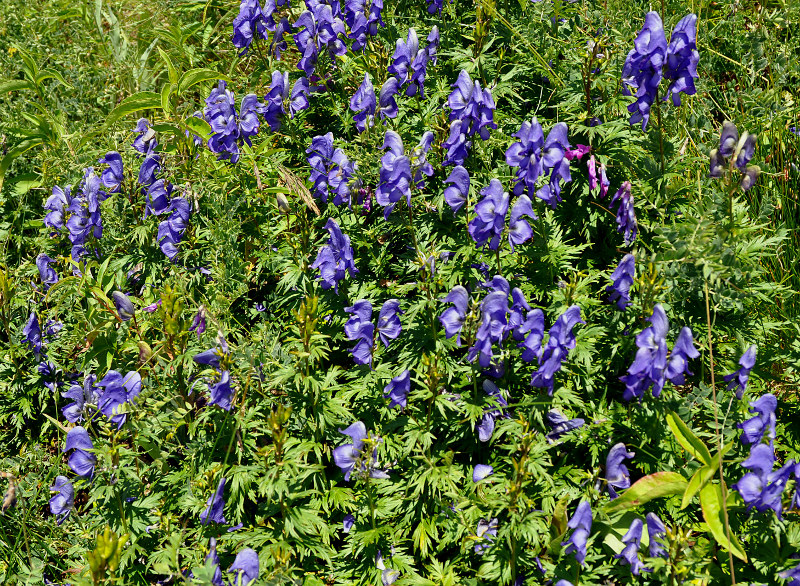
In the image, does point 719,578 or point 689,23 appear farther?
point 689,23

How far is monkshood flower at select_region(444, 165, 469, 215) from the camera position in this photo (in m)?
2.80

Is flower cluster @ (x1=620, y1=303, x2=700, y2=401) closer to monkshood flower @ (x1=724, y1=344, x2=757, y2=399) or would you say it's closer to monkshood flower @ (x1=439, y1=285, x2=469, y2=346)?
monkshood flower @ (x1=724, y1=344, x2=757, y2=399)

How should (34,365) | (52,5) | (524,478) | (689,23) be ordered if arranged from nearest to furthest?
(524,478) < (689,23) < (34,365) < (52,5)

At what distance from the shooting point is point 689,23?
2629 mm

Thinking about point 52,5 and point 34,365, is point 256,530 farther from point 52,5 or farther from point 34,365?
point 52,5

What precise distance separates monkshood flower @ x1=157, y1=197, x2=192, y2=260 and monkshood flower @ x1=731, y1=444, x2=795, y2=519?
→ 9.01 ft

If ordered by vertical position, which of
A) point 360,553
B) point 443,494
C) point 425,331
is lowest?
point 360,553

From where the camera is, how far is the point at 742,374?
2.59m

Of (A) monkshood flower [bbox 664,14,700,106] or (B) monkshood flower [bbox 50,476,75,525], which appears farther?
(B) monkshood flower [bbox 50,476,75,525]

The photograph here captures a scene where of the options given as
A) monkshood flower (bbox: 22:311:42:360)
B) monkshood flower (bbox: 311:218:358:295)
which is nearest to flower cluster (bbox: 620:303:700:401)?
monkshood flower (bbox: 311:218:358:295)

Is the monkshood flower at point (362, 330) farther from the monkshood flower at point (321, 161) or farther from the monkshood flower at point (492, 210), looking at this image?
the monkshood flower at point (321, 161)

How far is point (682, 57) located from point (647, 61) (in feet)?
0.46

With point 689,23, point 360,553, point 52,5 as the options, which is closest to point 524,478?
point 360,553

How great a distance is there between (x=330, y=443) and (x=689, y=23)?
2236 mm
